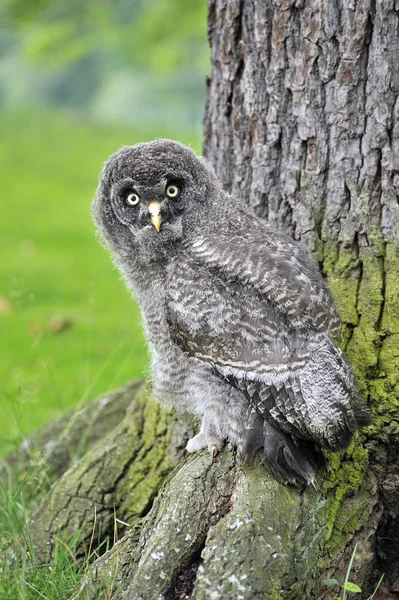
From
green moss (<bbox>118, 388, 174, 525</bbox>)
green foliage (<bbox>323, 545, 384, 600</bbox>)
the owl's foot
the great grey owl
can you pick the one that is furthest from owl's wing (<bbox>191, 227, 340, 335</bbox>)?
green moss (<bbox>118, 388, 174, 525</bbox>)

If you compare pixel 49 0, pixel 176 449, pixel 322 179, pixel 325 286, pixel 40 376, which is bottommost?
pixel 40 376

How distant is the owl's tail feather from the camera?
8.91 ft

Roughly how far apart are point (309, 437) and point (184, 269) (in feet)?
2.97

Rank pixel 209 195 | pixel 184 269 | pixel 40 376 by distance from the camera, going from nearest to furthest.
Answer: pixel 184 269 → pixel 209 195 → pixel 40 376

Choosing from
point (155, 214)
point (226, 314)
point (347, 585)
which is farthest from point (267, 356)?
point (347, 585)

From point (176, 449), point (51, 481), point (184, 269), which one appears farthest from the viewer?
point (51, 481)

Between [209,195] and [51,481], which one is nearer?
[209,195]

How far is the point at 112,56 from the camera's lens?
12.4 m

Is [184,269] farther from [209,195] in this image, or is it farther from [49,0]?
[49,0]

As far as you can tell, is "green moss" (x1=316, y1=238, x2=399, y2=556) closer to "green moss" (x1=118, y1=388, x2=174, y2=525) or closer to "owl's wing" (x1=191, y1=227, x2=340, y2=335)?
"owl's wing" (x1=191, y1=227, x2=340, y2=335)

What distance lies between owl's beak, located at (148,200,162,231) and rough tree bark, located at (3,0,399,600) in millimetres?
723

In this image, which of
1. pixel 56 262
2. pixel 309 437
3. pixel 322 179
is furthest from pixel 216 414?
pixel 56 262

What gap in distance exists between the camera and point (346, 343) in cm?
315

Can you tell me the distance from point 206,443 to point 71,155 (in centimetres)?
1259
